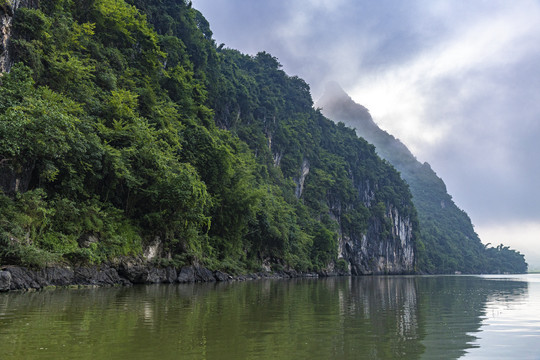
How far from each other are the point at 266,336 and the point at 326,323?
2.19m

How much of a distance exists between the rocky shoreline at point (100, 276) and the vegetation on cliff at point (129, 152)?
0.52m

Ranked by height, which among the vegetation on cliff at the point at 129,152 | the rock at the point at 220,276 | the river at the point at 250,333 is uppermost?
the vegetation on cliff at the point at 129,152

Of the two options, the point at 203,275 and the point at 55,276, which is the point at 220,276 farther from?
the point at 55,276

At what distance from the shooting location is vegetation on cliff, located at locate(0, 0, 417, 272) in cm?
1719

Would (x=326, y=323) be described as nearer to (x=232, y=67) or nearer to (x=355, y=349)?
(x=355, y=349)

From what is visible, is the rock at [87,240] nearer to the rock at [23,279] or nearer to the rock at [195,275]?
the rock at [23,279]

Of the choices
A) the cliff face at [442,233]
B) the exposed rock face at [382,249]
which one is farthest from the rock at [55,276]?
the cliff face at [442,233]

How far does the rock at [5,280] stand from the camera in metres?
13.3

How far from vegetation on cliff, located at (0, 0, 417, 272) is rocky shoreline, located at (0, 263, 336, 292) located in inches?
20.6

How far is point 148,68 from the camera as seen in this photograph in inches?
1422

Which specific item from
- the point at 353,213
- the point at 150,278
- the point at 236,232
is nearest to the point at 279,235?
the point at 236,232

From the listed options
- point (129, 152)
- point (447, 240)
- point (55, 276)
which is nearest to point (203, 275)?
point (129, 152)

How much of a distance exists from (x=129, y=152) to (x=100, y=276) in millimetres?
7640

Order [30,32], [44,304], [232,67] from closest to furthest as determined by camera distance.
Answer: [44,304] < [30,32] < [232,67]
